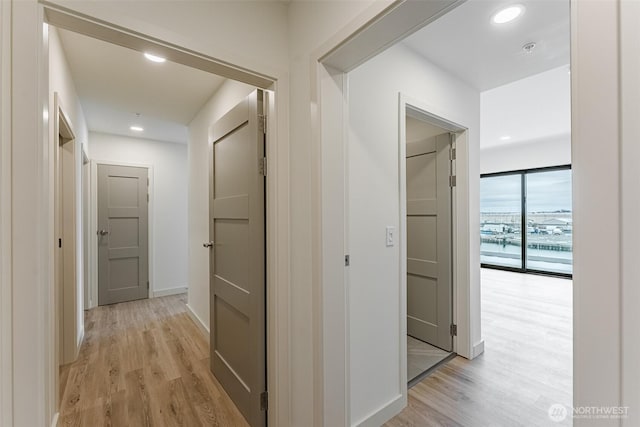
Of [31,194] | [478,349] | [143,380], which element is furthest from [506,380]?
[31,194]

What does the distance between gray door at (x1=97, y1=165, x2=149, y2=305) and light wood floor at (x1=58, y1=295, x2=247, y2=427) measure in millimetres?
828

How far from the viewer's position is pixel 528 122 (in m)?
4.41

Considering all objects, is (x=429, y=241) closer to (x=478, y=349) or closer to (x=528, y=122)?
(x=478, y=349)

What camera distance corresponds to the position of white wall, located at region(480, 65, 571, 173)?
120 inches

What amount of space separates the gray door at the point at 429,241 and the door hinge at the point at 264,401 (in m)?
1.81

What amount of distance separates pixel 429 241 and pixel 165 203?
4.20 meters

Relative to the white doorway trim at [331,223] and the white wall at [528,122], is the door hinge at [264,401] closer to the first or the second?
the white doorway trim at [331,223]

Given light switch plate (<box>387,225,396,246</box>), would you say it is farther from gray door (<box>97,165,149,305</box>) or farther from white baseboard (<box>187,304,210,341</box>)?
gray door (<box>97,165,149,305</box>)

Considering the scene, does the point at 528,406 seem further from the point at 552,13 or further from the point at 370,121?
the point at 552,13

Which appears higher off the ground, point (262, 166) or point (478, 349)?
point (262, 166)

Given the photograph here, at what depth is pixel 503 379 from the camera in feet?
7.15

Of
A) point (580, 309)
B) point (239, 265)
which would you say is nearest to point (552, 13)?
point (580, 309)
